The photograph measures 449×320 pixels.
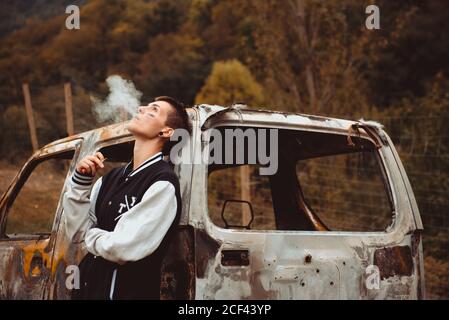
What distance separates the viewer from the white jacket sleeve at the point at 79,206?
2512mm

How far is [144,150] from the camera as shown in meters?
2.65

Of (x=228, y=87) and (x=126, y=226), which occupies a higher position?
(x=228, y=87)

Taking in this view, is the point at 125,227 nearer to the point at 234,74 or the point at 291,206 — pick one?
the point at 291,206

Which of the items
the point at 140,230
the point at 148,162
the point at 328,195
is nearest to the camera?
the point at 140,230

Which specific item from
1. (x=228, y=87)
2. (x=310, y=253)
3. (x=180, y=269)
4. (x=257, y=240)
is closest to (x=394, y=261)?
(x=310, y=253)

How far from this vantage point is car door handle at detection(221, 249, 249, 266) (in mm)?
2525

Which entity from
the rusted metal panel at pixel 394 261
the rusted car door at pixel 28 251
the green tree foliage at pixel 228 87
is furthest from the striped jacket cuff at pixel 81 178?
the green tree foliage at pixel 228 87

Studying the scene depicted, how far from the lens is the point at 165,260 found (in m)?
2.50

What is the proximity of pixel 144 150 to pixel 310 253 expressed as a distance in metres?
0.97

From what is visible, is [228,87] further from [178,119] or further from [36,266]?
[178,119]

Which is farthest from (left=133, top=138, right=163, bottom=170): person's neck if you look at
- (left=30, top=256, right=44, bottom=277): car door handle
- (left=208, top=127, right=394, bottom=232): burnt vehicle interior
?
(left=208, top=127, right=394, bottom=232): burnt vehicle interior

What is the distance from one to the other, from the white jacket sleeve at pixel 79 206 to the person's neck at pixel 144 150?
24 cm

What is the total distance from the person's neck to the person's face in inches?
1.2

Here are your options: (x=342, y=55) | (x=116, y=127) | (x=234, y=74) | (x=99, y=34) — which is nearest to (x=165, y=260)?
(x=116, y=127)
